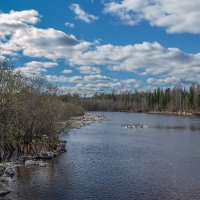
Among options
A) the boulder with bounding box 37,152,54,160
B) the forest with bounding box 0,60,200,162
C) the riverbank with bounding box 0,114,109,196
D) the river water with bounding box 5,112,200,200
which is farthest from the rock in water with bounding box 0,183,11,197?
the boulder with bounding box 37,152,54,160

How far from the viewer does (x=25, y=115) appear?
156ft

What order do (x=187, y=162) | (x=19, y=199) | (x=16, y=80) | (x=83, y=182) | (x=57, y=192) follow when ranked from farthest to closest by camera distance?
1. (x=187, y=162)
2. (x=16, y=80)
3. (x=83, y=182)
4. (x=57, y=192)
5. (x=19, y=199)

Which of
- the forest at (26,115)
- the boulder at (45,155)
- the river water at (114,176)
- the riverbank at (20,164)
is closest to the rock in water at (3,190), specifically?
the riverbank at (20,164)

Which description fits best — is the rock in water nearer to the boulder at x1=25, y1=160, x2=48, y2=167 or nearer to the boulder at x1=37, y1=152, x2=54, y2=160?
the boulder at x1=25, y1=160, x2=48, y2=167

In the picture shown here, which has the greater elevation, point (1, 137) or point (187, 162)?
point (1, 137)

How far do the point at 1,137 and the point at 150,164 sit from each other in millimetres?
16292

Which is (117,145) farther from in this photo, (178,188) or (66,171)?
(178,188)

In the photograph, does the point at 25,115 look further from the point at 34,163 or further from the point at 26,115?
the point at 34,163

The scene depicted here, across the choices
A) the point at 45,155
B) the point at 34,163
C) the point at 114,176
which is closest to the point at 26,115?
the point at 45,155

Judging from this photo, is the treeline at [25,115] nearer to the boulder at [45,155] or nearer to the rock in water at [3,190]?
the boulder at [45,155]

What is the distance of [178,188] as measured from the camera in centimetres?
3136

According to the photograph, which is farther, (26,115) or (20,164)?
(26,115)

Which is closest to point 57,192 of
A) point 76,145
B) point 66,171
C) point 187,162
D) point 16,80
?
point 66,171

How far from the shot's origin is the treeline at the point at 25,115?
3934cm
